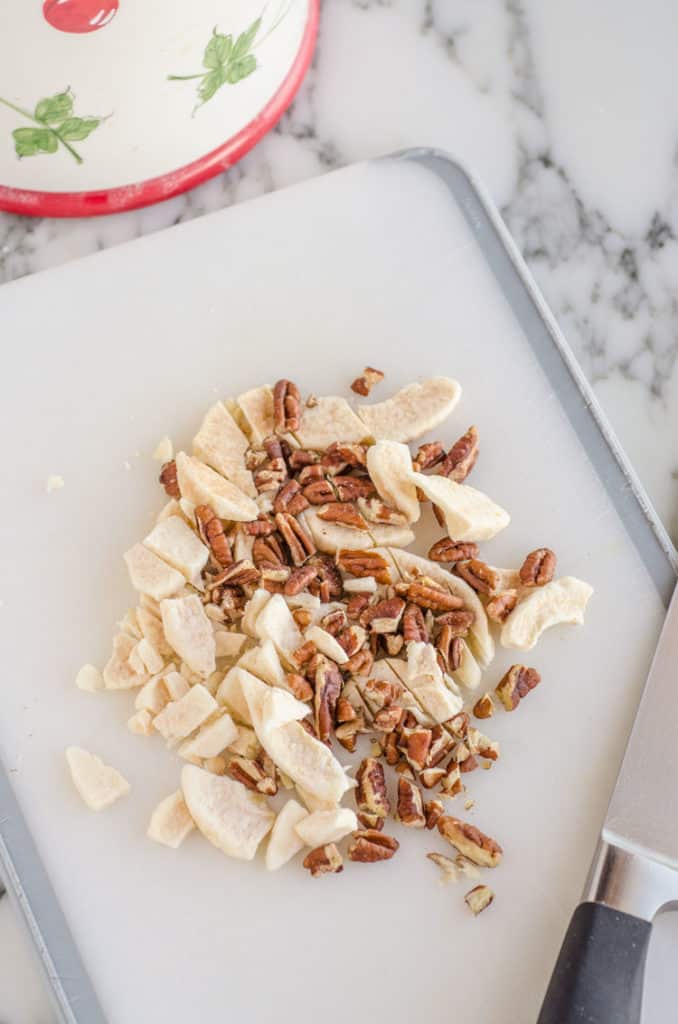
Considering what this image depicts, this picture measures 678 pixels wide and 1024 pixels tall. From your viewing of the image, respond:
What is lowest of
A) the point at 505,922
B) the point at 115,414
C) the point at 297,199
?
the point at 505,922

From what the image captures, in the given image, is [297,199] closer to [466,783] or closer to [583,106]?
[583,106]

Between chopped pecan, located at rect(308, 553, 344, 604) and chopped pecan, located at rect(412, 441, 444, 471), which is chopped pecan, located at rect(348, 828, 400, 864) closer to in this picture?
chopped pecan, located at rect(308, 553, 344, 604)

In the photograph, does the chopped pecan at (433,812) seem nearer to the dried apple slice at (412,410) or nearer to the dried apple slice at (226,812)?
the dried apple slice at (226,812)

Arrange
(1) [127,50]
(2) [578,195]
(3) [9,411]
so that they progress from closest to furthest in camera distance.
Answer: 1. (1) [127,50]
2. (3) [9,411]
3. (2) [578,195]

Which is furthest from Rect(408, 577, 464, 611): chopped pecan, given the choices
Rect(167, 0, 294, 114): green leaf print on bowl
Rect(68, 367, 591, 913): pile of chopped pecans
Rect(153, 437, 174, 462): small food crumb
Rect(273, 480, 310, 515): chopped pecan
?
Rect(167, 0, 294, 114): green leaf print on bowl

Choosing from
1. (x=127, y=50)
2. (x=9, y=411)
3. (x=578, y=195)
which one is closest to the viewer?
(x=127, y=50)

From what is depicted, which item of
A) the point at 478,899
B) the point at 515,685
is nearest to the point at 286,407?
the point at 515,685

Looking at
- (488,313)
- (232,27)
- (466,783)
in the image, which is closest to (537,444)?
(488,313)

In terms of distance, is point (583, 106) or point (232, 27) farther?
point (583, 106)
